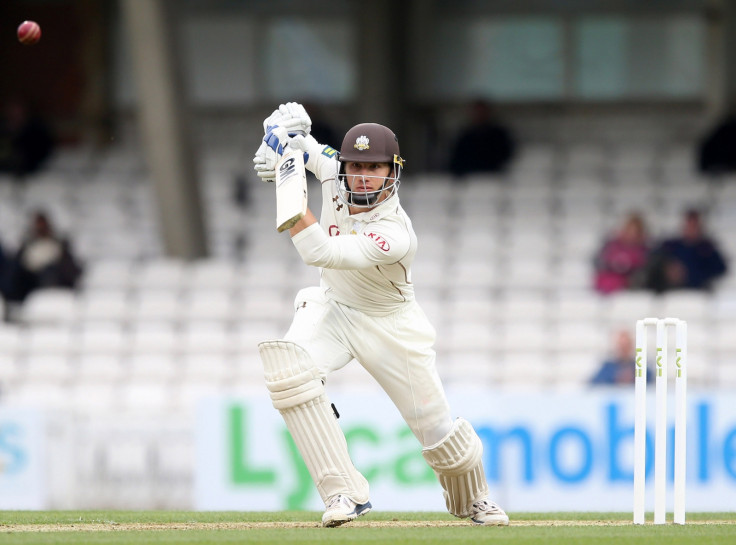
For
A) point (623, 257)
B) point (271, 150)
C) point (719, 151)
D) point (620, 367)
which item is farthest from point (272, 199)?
point (271, 150)

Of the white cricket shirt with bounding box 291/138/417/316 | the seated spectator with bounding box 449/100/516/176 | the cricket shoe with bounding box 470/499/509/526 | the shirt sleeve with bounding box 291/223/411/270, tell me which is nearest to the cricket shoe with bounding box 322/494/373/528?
the cricket shoe with bounding box 470/499/509/526

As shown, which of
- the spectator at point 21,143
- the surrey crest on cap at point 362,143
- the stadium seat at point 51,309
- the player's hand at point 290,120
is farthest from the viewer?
the spectator at point 21,143

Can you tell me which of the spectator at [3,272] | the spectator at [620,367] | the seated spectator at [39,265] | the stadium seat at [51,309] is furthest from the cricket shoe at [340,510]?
the spectator at [3,272]

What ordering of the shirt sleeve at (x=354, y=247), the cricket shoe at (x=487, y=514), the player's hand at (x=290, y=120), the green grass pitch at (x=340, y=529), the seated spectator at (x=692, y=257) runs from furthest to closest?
the seated spectator at (x=692, y=257), the cricket shoe at (x=487, y=514), the player's hand at (x=290, y=120), the shirt sleeve at (x=354, y=247), the green grass pitch at (x=340, y=529)

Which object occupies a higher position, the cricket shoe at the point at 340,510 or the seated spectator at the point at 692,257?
the seated spectator at the point at 692,257

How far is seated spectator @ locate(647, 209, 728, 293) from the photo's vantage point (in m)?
10.2

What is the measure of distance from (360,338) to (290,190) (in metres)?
0.65

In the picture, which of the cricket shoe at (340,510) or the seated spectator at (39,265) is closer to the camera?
the cricket shoe at (340,510)

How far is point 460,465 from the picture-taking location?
4.88 m

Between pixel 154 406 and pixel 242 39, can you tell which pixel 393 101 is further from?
pixel 154 406

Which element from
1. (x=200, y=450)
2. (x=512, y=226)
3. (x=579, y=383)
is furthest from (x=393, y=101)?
(x=200, y=450)

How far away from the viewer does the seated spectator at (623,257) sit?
1038 centimetres

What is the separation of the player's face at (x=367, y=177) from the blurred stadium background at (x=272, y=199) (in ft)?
11.9

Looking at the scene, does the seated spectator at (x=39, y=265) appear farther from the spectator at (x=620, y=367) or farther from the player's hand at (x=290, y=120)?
the player's hand at (x=290, y=120)
